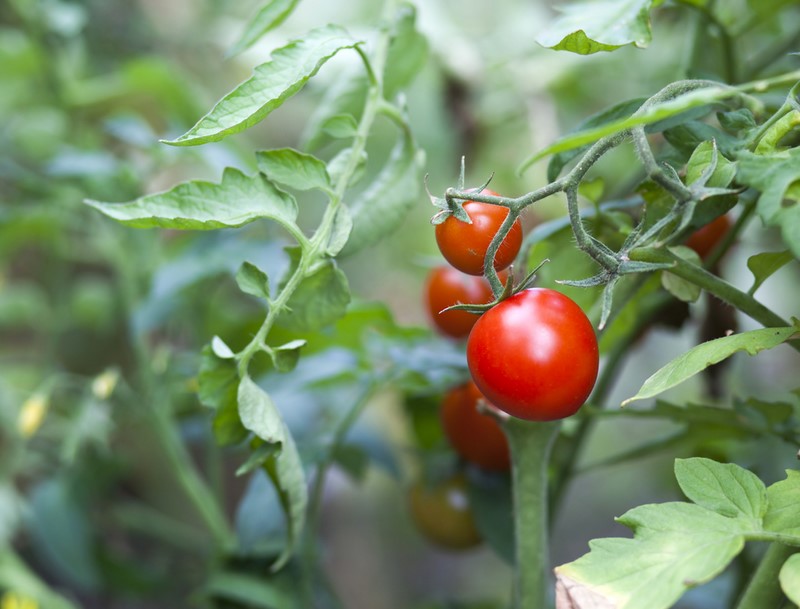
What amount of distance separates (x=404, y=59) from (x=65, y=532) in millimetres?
686

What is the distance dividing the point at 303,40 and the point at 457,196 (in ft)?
0.47

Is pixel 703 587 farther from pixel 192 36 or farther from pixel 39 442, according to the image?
pixel 192 36

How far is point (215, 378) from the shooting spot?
44cm

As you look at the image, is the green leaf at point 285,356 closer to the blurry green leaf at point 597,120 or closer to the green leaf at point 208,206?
the green leaf at point 208,206

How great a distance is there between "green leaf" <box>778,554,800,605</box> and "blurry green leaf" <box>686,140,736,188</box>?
177 mm

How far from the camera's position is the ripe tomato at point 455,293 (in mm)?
597

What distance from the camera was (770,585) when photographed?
0.39 metres

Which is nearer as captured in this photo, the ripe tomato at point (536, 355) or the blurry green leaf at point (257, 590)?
the ripe tomato at point (536, 355)

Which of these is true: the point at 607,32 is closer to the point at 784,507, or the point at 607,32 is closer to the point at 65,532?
the point at 784,507

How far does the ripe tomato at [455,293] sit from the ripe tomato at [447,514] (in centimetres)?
19

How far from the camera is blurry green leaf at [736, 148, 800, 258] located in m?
0.33

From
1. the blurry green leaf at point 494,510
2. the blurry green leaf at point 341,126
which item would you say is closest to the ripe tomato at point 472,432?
the blurry green leaf at point 494,510

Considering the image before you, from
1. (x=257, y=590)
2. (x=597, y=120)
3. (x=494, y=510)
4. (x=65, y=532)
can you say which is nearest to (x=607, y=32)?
(x=597, y=120)

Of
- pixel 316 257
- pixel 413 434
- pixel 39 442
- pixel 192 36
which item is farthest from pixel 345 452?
pixel 192 36
